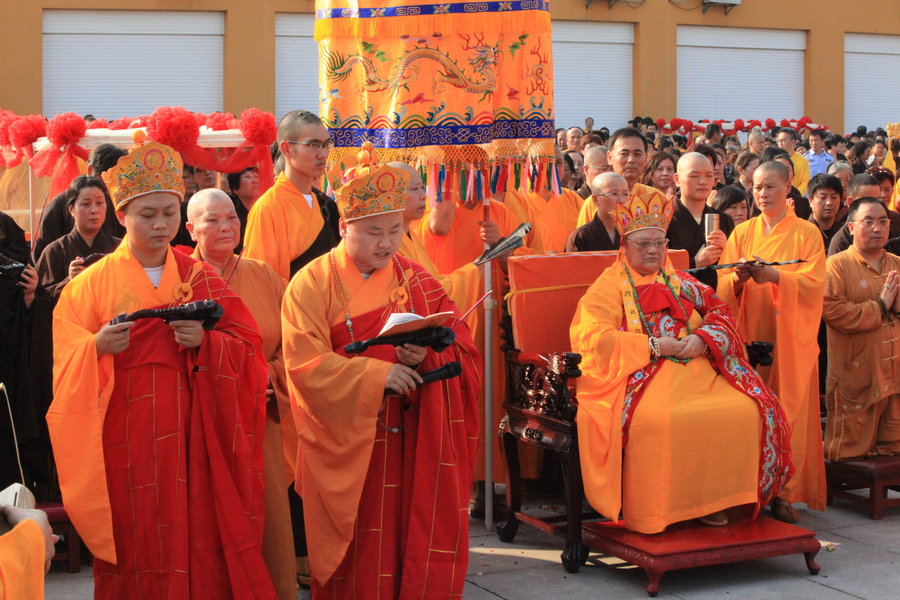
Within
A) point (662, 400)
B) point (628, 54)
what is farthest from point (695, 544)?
point (628, 54)

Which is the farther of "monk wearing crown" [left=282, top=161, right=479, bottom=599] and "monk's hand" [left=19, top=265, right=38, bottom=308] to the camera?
"monk's hand" [left=19, top=265, right=38, bottom=308]

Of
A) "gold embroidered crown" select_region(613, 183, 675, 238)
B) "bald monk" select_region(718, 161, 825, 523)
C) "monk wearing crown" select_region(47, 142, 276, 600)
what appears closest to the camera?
"monk wearing crown" select_region(47, 142, 276, 600)

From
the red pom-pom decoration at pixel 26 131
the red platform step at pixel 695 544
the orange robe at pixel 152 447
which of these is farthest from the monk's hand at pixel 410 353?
the red pom-pom decoration at pixel 26 131

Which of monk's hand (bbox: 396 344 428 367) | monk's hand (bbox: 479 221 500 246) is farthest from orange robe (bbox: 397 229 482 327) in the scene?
monk's hand (bbox: 396 344 428 367)

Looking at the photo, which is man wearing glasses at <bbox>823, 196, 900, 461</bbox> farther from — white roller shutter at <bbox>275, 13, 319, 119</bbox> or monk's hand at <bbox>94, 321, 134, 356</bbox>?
white roller shutter at <bbox>275, 13, 319, 119</bbox>

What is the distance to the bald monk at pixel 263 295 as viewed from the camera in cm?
421

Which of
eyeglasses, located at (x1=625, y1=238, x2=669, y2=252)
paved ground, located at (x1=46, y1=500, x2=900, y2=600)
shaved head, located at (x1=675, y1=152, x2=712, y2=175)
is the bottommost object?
paved ground, located at (x1=46, y1=500, x2=900, y2=600)

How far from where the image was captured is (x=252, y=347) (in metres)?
3.99

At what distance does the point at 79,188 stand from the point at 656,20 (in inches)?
706

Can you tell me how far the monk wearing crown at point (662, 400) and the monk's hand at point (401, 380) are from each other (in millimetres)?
1248

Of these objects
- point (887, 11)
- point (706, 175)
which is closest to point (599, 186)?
point (706, 175)

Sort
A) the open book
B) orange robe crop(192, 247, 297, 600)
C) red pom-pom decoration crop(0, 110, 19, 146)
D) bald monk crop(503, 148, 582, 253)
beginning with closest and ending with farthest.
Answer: the open book < orange robe crop(192, 247, 297, 600) < bald monk crop(503, 148, 582, 253) < red pom-pom decoration crop(0, 110, 19, 146)

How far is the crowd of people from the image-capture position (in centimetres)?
378

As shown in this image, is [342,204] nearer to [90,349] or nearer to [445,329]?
[445,329]
